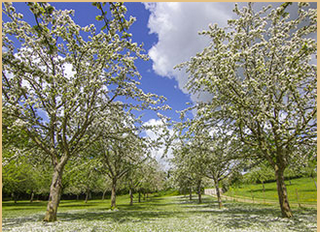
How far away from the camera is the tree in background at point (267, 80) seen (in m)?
10.9

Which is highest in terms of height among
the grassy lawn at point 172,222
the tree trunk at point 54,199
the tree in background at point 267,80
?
the tree in background at point 267,80

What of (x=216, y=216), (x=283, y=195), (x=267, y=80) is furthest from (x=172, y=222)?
(x=267, y=80)

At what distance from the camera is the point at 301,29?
40.8 feet

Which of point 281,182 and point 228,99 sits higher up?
point 228,99

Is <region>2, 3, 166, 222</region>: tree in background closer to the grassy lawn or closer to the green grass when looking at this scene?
the grassy lawn

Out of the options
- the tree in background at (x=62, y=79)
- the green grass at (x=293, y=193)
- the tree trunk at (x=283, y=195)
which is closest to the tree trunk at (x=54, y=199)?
the tree in background at (x=62, y=79)

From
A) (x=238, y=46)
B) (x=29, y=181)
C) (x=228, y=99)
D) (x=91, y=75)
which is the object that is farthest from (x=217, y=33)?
(x=29, y=181)

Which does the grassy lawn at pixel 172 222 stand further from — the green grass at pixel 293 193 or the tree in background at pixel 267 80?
the green grass at pixel 293 193

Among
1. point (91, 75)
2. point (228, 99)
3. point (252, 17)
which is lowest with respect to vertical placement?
point (228, 99)

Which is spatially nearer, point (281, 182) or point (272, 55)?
point (272, 55)

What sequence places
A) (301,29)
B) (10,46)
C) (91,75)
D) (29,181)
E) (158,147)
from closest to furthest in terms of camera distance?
1. (301,29)
2. (10,46)
3. (91,75)
4. (158,147)
5. (29,181)

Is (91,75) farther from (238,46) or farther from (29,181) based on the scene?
(29,181)

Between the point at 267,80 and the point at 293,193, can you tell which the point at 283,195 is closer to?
the point at 267,80

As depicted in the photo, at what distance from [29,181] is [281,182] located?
50736 mm
